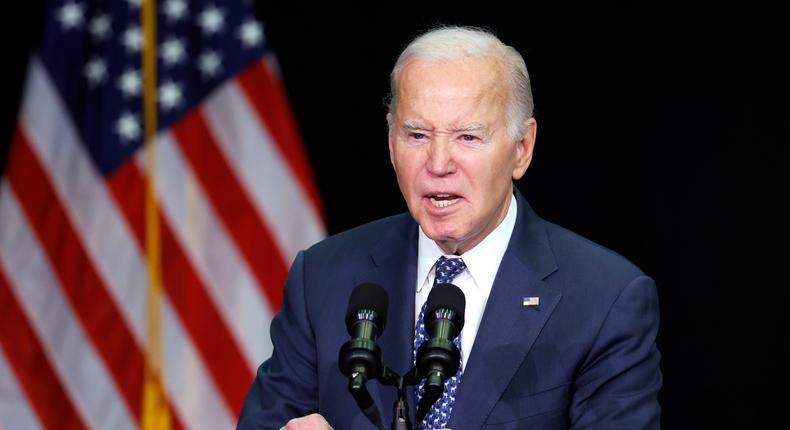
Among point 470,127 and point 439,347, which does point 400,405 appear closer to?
point 439,347

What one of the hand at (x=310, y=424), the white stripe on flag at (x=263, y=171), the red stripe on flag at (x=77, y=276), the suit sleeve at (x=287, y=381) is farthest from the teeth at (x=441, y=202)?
the red stripe on flag at (x=77, y=276)

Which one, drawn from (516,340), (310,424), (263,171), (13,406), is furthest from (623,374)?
(13,406)

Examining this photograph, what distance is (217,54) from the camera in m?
4.12

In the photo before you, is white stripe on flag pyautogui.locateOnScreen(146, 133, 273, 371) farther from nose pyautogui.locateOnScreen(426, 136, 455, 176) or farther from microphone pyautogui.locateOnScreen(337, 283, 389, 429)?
microphone pyautogui.locateOnScreen(337, 283, 389, 429)

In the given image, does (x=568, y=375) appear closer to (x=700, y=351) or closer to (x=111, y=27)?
(x=700, y=351)

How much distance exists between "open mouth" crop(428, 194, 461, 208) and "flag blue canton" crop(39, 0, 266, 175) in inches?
83.6

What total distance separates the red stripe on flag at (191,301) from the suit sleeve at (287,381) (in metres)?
1.84

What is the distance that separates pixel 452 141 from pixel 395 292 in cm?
35

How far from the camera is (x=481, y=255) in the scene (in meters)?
2.28

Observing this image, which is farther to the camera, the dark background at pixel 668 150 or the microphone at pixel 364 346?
the dark background at pixel 668 150

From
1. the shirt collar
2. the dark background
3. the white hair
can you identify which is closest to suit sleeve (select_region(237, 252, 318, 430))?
the shirt collar

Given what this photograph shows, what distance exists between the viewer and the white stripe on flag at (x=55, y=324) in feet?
13.2

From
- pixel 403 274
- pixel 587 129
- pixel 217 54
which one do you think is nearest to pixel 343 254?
pixel 403 274

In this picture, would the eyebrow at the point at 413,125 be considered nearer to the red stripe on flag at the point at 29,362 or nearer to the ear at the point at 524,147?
the ear at the point at 524,147
